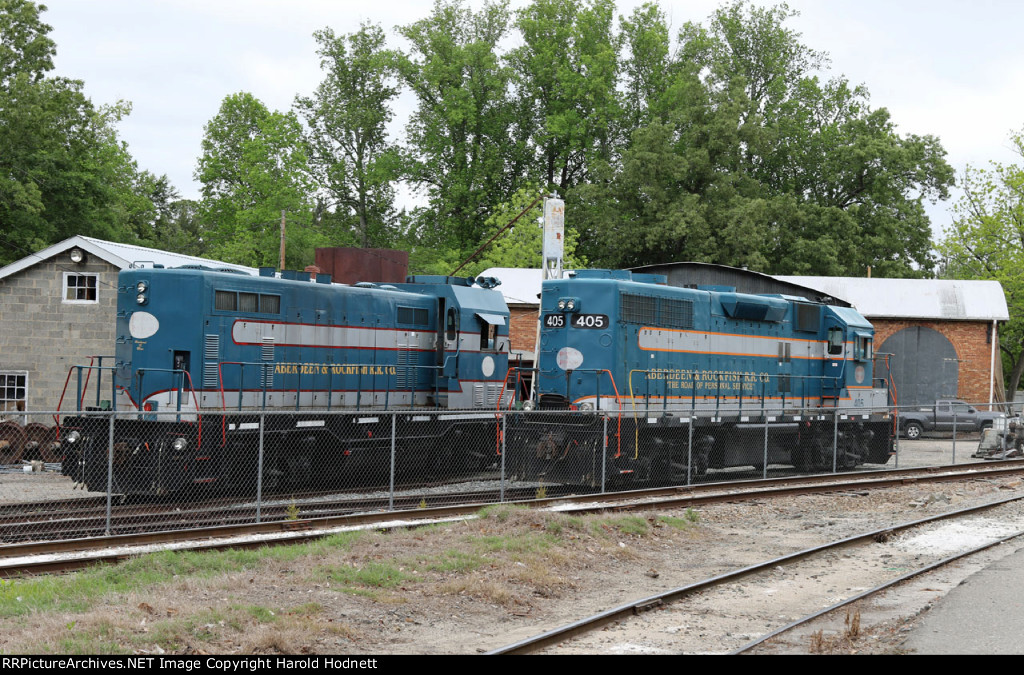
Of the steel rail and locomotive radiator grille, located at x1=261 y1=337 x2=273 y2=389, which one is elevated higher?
locomotive radiator grille, located at x1=261 y1=337 x2=273 y2=389

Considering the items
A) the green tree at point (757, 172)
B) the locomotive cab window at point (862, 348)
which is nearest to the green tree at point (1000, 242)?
the green tree at point (757, 172)

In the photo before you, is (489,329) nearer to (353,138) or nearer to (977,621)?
(977,621)

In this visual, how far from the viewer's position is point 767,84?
65.6 m

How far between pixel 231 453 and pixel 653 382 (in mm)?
8999

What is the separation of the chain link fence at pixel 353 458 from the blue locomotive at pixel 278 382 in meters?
0.05

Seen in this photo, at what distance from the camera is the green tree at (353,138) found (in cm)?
6266

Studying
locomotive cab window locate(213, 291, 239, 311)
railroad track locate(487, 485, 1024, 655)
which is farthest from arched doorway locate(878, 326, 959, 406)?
locomotive cab window locate(213, 291, 239, 311)

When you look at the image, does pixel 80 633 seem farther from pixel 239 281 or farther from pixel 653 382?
pixel 653 382

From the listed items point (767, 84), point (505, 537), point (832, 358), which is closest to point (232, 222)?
point (767, 84)

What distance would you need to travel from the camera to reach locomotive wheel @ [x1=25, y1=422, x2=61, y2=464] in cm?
2184

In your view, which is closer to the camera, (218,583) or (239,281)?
(218,583)

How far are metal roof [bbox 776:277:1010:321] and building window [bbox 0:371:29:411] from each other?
27.8 meters

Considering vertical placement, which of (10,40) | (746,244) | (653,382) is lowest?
(653,382)

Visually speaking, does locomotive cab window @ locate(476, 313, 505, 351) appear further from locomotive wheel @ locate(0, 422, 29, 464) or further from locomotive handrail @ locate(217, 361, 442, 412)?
locomotive wheel @ locate(0, 422, 29, 464)
